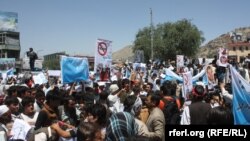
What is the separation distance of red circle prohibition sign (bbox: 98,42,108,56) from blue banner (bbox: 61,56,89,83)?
0.58 metres

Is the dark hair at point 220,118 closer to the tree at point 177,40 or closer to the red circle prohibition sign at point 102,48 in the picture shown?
the red circle prohibition sign at point 102,48

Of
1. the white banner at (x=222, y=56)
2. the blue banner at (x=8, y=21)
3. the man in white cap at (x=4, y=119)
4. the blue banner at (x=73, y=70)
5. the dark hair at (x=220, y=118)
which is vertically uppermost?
the blue banner at (x=8, y=21)

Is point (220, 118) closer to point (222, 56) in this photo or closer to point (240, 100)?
point (240, 100)

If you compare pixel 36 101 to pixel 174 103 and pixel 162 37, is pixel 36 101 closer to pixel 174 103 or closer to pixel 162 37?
pixel 174 103

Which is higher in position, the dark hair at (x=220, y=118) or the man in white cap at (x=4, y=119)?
the dark hair at (x=220, y=118)

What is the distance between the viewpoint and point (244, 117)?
6.43m

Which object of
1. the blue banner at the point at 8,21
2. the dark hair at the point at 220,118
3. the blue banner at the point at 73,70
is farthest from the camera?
the blue banner at the point at 8,21

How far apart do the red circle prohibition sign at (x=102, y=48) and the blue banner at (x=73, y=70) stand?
58 cm

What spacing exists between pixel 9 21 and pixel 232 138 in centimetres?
8353

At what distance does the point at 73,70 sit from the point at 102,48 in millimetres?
1218

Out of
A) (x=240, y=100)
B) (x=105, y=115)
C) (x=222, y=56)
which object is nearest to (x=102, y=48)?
(x=222, y=56)

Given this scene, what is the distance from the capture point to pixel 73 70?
1165cm

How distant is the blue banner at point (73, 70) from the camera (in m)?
11.4

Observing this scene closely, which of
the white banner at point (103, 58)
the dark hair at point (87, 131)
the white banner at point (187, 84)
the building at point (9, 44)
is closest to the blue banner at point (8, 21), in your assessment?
the building at point (9, 44)
